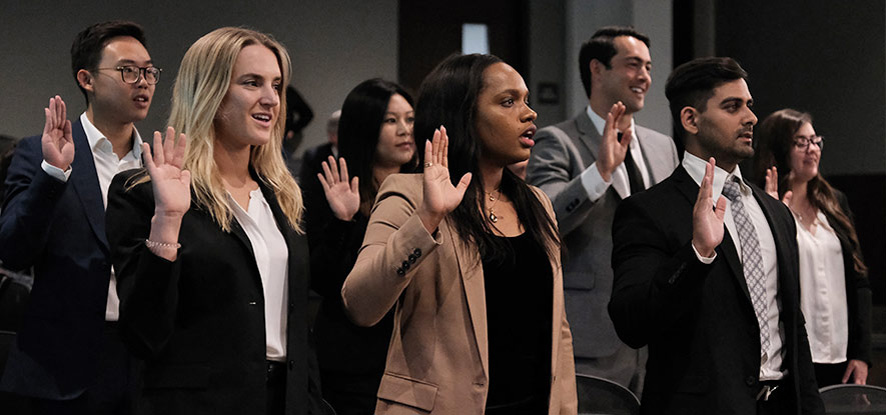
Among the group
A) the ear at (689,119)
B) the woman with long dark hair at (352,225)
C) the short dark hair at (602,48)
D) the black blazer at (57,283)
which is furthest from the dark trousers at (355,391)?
the short dark hair at (602,48)

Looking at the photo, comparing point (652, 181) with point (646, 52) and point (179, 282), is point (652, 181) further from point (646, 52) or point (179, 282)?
point (179, 282)

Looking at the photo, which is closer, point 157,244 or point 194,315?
point 157,244

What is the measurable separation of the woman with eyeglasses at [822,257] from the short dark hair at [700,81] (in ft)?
3.32

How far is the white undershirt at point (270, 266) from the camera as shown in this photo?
217cm

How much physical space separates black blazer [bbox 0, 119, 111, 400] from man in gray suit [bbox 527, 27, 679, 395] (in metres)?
1.46

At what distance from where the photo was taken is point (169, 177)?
2.05 metres

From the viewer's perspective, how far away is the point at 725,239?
2600mm

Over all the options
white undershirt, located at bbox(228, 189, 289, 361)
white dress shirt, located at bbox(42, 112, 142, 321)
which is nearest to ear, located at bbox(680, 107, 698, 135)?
white undershirt, located at bbox(228, 189, 289, 361)

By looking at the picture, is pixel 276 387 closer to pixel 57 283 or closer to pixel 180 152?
pixel 180 152

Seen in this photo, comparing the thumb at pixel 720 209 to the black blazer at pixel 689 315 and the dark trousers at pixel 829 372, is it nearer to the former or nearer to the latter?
the black blazer at pixel 689 315

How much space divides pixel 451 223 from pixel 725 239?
0.80m

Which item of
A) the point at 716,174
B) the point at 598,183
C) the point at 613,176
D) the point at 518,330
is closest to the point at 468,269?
the point at 518,330

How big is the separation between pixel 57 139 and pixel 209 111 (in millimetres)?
714

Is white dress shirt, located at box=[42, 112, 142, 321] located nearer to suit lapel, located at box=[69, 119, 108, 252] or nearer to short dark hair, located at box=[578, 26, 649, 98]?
suit lapel, located at box=[69, 119, 108, 252]
